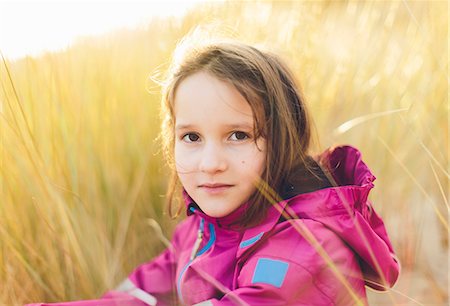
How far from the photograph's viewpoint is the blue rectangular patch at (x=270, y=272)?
1.25 m

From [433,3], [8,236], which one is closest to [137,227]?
[8,236]

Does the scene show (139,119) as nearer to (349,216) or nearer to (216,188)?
(216,188)

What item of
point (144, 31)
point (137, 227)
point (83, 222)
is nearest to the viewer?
point (83, 222)

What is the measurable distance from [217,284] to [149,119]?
3.17ft

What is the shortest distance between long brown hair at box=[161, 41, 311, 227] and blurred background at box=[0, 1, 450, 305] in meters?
0.14

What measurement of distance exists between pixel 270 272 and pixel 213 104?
37 centimetres

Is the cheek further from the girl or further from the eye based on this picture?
the eye

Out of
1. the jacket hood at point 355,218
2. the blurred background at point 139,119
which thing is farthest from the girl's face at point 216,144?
the blurred background at point 139,119

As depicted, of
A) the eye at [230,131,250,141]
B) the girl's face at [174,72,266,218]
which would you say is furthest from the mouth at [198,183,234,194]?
the eye at [230,131,250,141]

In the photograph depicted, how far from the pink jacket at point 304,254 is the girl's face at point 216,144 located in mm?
70

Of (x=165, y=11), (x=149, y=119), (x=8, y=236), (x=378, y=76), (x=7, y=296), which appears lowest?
(x=7, y=296)

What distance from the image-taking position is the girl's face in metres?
1.35

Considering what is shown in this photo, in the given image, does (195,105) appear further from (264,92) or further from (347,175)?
(347,175)

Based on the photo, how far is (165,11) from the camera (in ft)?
7.96
